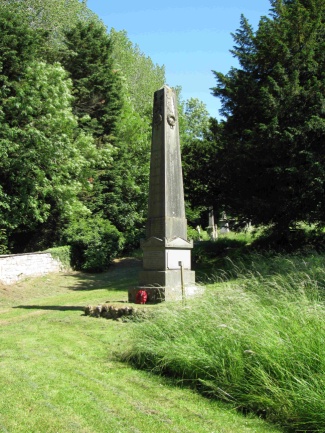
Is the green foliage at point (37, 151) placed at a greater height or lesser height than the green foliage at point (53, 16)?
lesser

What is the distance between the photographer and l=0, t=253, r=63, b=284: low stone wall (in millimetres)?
18359

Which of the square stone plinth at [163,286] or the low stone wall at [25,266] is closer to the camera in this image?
the square stone plinth at [163,286]

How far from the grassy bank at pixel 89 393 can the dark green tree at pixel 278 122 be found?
9615 millimetres

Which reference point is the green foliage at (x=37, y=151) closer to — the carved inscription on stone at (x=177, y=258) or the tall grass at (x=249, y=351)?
the carved inscription on stone at (x=177, y=258)

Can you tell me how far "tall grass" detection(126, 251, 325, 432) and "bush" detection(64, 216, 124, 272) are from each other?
1605cm

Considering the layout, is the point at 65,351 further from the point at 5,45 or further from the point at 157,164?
the point at 5,45

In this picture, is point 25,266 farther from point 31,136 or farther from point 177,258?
point 177,258

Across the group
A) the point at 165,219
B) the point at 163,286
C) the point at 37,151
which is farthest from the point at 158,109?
the point at 37,151

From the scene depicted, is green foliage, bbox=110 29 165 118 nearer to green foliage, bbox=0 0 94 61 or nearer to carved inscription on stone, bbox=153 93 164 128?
Result: green foliage, bbox=0 0 94 61

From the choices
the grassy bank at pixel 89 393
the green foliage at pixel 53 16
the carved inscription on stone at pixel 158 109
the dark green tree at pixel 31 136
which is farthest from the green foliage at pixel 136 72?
the grassy bank at pixel 89 393

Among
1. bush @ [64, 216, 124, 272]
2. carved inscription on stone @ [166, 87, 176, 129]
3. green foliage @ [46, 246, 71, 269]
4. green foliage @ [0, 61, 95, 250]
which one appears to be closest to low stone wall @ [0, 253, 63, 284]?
green foliage @ [46, 246, 71, 269]

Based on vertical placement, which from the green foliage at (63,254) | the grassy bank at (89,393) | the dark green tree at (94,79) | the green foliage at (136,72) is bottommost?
the grassy bank at (89,393)

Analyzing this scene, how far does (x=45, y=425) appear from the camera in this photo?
416cm

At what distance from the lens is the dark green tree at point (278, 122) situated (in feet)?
52.4
